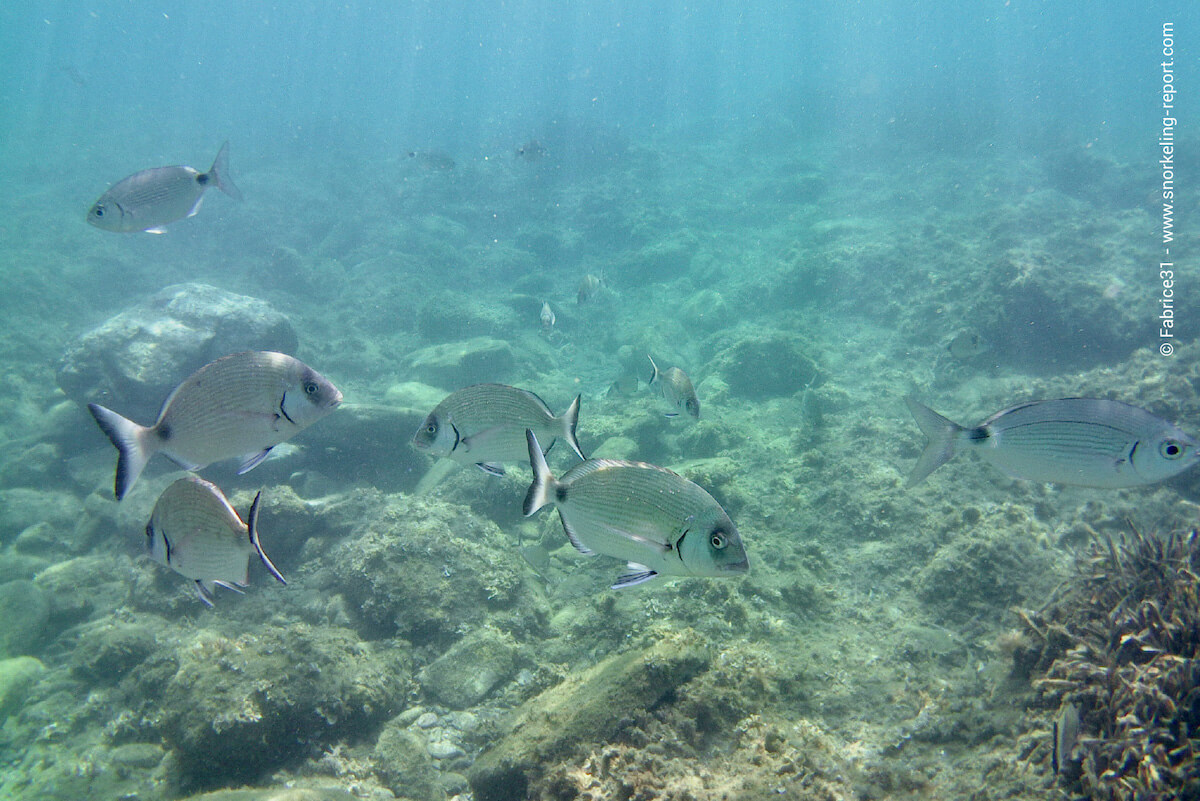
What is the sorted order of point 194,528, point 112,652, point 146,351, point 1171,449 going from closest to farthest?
point 1171,449 < point 194,528 < point 112,652 < point 146,351

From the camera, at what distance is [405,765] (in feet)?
12.0

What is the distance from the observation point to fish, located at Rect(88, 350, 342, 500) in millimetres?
2508

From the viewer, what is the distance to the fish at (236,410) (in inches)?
98.7

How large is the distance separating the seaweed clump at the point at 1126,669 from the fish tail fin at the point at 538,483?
283cm

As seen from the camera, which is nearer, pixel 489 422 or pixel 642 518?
pixel 642 518

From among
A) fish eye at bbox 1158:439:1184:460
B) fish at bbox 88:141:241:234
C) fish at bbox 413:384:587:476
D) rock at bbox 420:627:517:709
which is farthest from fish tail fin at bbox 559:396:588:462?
fish at bbox 88:141:241:234

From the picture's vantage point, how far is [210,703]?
11.9 feet

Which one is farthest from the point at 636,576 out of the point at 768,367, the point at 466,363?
the point at 466,363

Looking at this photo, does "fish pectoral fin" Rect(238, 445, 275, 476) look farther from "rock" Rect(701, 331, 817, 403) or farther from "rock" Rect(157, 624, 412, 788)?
"rock" Rect(701, 331, 817, 403)

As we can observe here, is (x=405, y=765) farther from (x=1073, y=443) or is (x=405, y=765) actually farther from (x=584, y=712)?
(x=1073, y=443)

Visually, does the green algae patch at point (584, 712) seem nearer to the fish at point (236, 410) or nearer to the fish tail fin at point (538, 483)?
the fish tail fin at point (538, 483)

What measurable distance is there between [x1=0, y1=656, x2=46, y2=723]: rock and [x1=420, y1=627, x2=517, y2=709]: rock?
468 centimetres

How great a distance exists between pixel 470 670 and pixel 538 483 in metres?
3.03

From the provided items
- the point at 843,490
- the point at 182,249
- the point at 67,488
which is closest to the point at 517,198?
the point at 182,249
